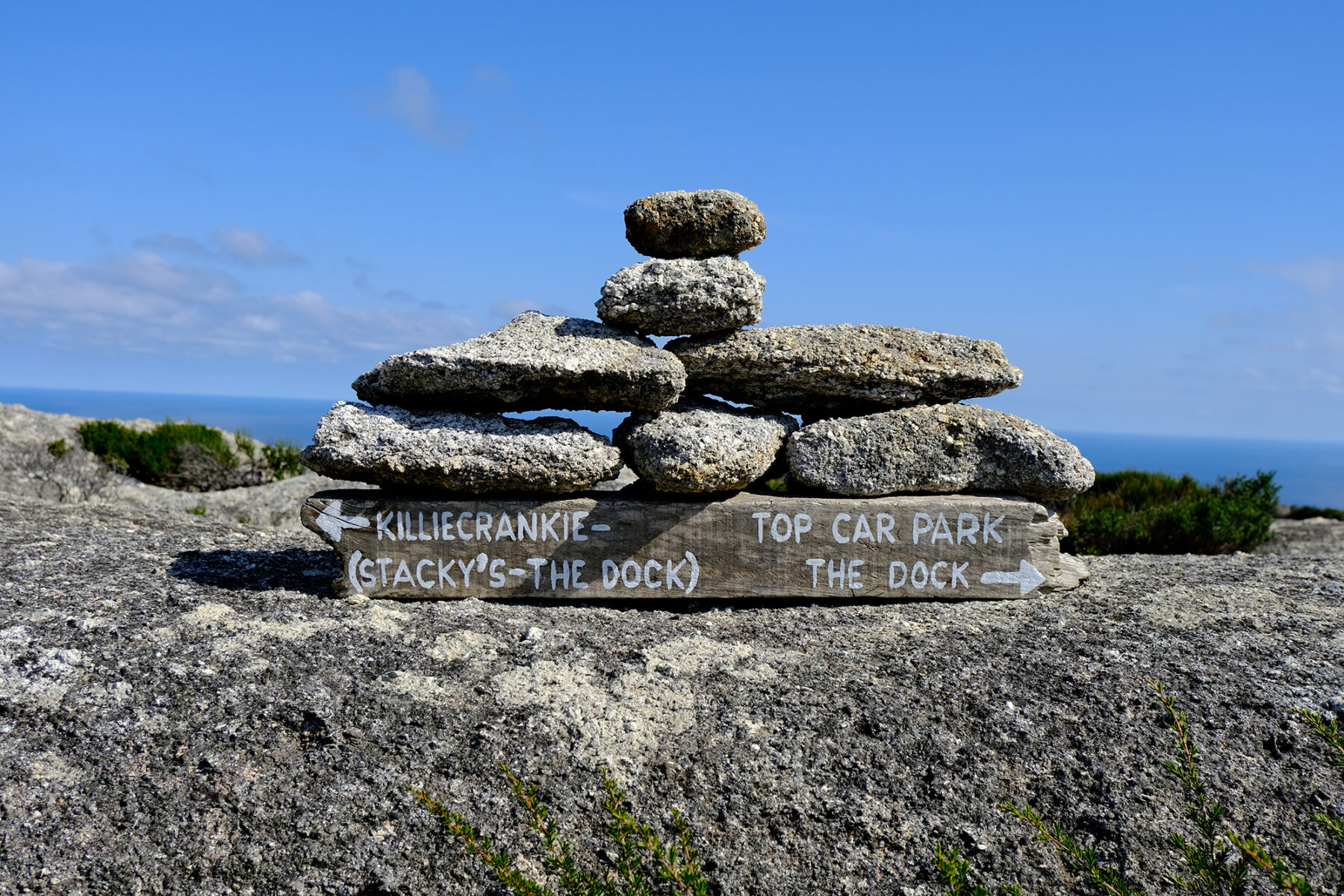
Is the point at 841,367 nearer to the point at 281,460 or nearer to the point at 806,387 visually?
the point at 806,387

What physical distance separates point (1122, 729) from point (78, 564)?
5.43 metres

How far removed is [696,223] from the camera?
5.09 meters

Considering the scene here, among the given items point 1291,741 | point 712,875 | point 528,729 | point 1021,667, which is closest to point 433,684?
point 528,729

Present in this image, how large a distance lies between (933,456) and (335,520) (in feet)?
11.0

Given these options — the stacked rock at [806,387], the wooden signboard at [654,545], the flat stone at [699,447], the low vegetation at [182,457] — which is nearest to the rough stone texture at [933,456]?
the stacked rock at [806,387]

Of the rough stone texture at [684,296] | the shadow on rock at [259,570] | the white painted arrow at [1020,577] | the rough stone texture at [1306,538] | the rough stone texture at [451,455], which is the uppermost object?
the rough stone texture at [684,296]

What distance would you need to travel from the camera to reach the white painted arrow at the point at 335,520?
4.60 meters

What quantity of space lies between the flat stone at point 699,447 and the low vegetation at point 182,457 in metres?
9.41

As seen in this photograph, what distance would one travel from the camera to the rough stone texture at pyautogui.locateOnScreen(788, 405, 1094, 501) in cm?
480

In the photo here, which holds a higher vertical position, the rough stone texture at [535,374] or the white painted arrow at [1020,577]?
the rough stone texture at [535,374]

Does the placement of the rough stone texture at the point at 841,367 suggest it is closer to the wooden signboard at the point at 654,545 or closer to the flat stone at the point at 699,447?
the flat stone at the point at 699,447

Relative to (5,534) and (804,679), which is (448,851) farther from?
(5,534)

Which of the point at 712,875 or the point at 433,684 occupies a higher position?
the point at 433,684

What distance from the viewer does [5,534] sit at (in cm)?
561
